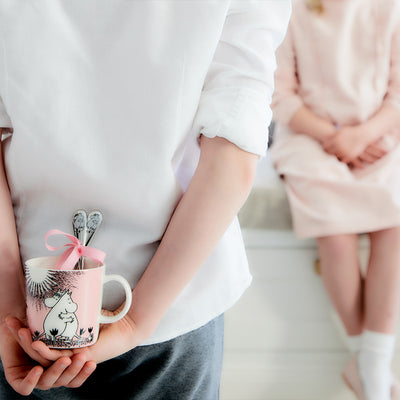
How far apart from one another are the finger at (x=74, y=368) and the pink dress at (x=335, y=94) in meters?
0.79

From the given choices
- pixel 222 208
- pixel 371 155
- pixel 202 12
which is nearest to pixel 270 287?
pixel 371 155

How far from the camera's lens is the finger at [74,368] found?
1.40 ft

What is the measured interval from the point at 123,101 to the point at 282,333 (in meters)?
0.90

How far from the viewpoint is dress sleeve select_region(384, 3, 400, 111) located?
1212 millimetres

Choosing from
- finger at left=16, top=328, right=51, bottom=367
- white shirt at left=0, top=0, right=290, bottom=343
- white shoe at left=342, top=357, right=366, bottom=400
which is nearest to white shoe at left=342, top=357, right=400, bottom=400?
white shoe at left=342, top=357, right=366, bottom=400

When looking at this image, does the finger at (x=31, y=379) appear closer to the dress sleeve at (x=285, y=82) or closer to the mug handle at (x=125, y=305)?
the mug handle at (x=125, y=305)

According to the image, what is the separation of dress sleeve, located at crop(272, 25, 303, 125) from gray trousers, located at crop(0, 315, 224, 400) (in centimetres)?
84

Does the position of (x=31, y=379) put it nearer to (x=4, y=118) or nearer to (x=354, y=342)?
(x=4, y=118)

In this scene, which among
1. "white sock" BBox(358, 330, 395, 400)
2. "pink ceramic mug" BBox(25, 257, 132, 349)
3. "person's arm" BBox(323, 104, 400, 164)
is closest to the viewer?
"pink ceramic mug" BBox(25, 257, 132, 349)

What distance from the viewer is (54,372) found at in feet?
1.40

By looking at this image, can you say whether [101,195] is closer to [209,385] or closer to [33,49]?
[33,49]

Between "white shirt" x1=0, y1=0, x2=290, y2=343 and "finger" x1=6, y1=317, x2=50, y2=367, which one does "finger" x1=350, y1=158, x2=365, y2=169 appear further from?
"finger" x1=6, y1=317, x2=50, y2=367

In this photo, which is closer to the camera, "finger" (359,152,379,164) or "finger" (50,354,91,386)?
"finger" (50,354,91,386)

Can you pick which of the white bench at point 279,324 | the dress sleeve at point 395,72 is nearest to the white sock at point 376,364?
the white bench at point 279,324
